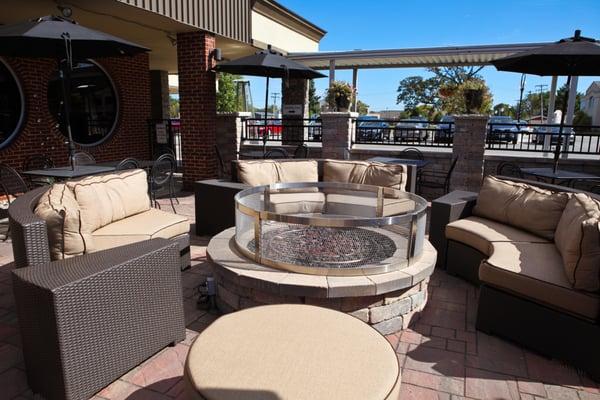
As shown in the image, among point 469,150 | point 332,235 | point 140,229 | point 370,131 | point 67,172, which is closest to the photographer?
point 332,235

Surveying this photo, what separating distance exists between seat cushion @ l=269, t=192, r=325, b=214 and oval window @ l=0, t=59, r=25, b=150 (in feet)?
16.6

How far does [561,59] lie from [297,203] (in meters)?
3.89

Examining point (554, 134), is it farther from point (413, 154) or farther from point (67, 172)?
point (67, 172)

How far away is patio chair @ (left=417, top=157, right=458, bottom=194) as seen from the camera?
22.6 ft

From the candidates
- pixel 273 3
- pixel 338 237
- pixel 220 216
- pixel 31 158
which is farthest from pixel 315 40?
pixel 338 237

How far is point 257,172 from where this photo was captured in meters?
4.79

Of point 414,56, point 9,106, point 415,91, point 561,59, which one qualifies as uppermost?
point 415,91

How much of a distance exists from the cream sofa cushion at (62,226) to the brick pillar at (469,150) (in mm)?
5986

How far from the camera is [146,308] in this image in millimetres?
2340

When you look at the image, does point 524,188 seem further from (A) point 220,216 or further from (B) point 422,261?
(A) point 220,216

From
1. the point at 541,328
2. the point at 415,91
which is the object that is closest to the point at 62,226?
the point at 541,328

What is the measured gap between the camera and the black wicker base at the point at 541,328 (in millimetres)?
2377

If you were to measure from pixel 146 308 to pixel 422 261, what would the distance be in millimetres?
1936

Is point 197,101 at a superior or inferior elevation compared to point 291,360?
superior
